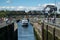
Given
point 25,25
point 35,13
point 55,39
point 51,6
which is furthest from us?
point 35,13

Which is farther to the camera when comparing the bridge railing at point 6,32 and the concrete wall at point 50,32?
the bridge railing at point 6,32

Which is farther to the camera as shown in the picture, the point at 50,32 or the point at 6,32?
the point at 6,32

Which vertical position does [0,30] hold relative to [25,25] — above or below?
above

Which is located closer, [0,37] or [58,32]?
[58,32]

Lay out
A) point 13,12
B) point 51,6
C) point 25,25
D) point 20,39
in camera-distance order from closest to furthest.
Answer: point 20,39 < point 51,6 < point 25,25 < point 13,12

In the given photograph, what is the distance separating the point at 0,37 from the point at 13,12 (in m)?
139

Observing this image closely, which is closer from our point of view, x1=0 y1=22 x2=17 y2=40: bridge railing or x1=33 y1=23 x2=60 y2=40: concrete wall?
x1=33 y1=23 x2=60 y2=40: concrete wall

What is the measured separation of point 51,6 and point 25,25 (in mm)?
44402

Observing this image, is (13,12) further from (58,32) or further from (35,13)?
(58,32)

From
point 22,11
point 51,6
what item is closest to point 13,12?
point 22,11

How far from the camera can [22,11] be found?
170 m

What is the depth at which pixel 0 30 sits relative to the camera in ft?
93.4

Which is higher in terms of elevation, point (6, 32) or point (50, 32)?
point (50, 32)

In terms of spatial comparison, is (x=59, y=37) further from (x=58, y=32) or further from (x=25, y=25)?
(x=25, y=25)
